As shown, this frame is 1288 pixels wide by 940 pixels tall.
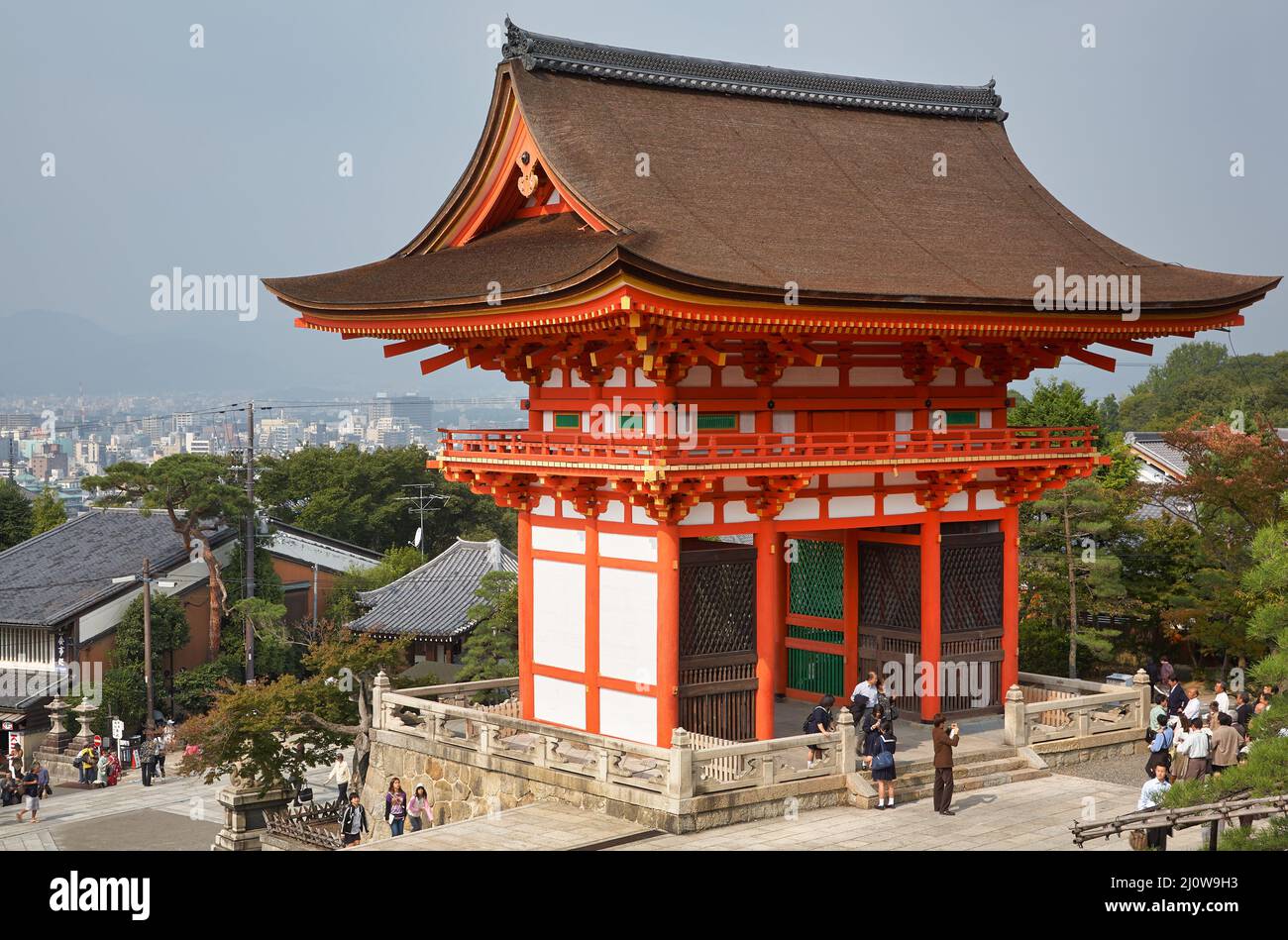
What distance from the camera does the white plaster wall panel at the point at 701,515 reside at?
22281 millimetres

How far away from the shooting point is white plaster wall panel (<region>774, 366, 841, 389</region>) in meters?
23.7

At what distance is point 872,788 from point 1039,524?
18.5 metres

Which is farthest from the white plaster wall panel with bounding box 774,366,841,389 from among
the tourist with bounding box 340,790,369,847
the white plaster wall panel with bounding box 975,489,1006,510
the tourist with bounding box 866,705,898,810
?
the tourist with bounding box 340,790,369,847

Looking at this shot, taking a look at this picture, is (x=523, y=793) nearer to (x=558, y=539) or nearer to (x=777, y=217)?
(x=558, y=539)

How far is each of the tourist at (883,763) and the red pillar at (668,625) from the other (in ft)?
9.67

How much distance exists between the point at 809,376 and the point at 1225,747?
835 cm

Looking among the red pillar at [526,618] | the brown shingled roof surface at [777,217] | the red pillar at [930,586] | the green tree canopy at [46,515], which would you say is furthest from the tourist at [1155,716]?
the green tree canopy at [46,515]

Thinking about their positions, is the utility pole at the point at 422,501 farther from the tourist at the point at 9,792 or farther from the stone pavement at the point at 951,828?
the stone pavement at the point at 951,828

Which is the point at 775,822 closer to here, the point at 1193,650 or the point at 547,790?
the point at 547,790

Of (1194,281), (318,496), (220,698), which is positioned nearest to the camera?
(1194,281)

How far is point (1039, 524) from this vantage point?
3850 cm

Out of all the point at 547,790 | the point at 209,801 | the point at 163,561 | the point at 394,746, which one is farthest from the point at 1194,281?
the point at 163,561

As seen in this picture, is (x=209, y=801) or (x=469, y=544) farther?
(x=469, y=544)

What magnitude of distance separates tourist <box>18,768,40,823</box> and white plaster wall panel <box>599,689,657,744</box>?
2141cm
